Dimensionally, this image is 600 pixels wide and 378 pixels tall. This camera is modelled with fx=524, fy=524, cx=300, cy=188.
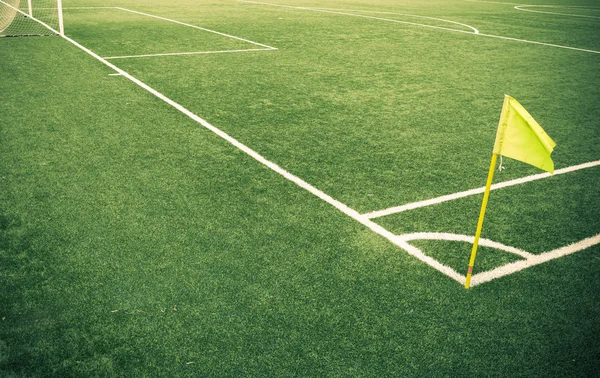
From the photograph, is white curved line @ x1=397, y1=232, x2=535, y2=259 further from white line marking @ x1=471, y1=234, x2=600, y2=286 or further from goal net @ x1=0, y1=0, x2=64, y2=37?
goal net @ x1=0, y1=0, x2=64, y2=37

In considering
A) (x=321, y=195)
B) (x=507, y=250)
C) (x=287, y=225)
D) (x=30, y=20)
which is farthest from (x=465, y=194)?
(x=30, y=20)

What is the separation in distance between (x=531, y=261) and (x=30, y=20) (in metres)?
14.6

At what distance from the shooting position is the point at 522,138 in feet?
9.45

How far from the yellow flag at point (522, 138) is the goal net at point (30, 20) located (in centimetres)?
1116

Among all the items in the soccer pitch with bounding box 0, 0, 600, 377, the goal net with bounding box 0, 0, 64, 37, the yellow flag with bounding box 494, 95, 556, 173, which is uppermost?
the yellow flag with bounding box 494, 95, 556, 173

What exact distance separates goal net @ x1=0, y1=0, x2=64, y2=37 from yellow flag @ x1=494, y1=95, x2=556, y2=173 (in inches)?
439

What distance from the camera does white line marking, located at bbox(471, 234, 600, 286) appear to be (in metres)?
3.42

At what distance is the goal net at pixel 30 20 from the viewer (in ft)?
38.6

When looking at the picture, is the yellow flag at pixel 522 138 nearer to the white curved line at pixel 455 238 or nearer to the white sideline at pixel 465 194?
the white curved line at pixel 455 238

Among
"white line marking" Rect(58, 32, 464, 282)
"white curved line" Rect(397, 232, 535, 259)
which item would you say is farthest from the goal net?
"white curved line" Rect(397, 232, 535, 259)

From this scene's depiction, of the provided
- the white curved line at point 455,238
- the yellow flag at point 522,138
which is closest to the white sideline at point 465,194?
the white curved line at point 455,238

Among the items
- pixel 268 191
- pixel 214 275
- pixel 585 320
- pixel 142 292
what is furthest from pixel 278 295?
pixel 585 320

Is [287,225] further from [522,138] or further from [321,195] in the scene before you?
[522,138]

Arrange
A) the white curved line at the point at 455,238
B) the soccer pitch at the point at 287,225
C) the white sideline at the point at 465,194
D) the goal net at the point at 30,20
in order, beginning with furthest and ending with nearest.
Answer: the goal net at the point at 30,20 < the white sideline at the point at 465,194 < the white curved line at the point at 455,238 < the soccer pitch at the point at 287,225
